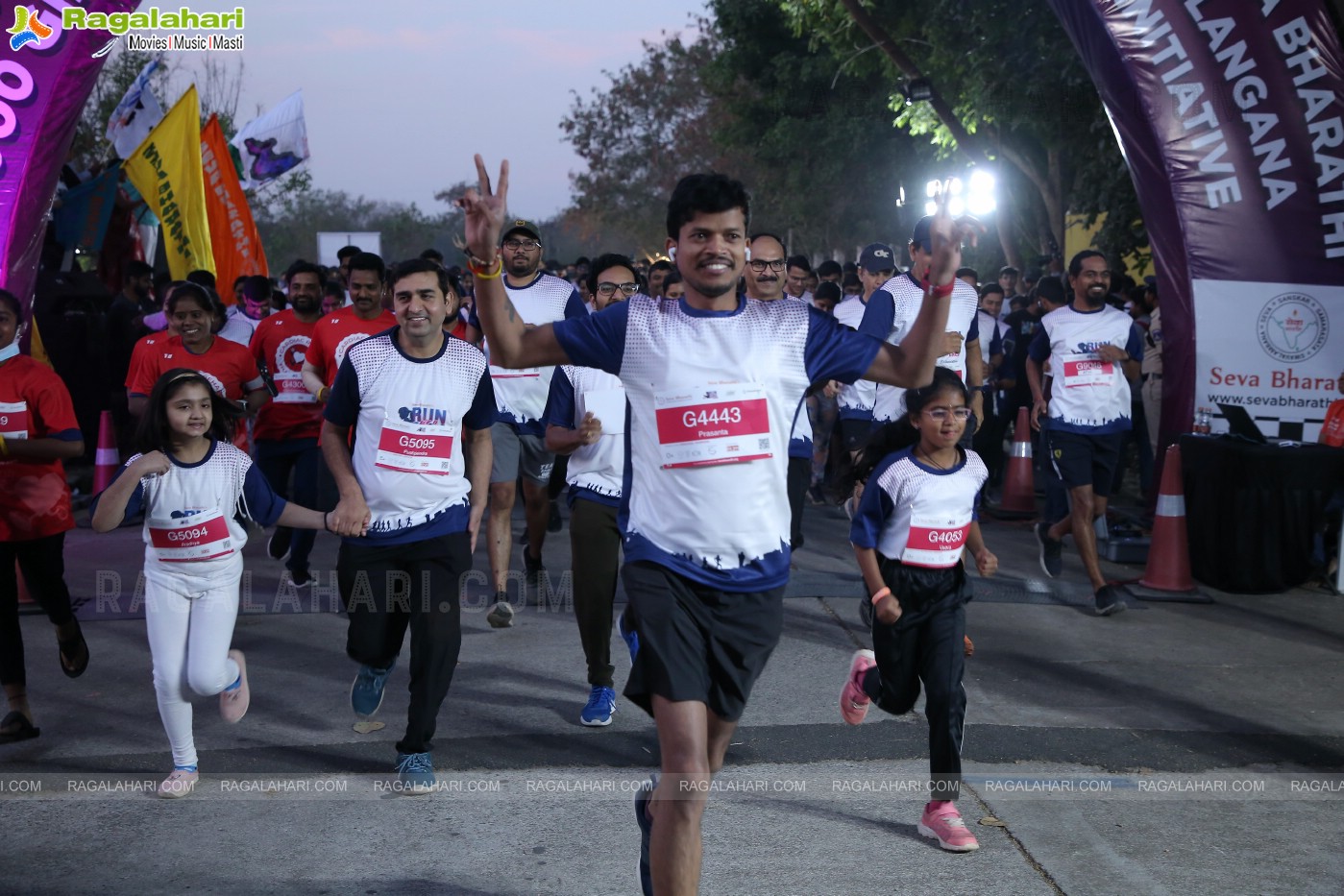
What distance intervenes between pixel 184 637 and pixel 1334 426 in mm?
6903

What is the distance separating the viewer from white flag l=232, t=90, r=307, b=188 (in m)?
18.2

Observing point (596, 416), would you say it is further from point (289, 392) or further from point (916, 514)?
point (289, 392)

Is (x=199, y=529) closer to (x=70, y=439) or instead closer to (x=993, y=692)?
(x=70, y=439)

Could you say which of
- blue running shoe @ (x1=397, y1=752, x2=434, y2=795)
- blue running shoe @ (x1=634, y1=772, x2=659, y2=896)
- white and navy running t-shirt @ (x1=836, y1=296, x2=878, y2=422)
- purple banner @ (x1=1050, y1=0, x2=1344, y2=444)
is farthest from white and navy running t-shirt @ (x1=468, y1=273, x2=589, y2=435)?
purple banner @ (x1=1050, y1=0, x2=1344, y2=444)

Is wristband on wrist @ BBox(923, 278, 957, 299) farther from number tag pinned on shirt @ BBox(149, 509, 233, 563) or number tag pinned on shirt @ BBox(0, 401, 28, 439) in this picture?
number tag pinned on shirt @ BBox(0, 401, 28, 439)

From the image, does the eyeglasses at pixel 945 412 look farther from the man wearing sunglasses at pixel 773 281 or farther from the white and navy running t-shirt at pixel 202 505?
the white and navy running t-shirt at pixel 202 505

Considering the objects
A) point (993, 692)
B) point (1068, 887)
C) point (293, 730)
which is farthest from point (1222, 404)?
point (293, 730)

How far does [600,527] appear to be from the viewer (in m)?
5.73

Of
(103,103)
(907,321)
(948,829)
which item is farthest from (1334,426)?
(103,103)

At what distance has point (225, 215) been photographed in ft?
45.2

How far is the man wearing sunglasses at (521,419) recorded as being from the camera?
7434 mm

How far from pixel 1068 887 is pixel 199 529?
3.27m

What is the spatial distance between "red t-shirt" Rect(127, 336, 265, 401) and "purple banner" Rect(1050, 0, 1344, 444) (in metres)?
6.37

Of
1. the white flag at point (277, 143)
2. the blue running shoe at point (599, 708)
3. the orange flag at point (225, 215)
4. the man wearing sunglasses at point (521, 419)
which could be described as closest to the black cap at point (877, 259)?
the man wearing sunglasses at point (521, 419)
